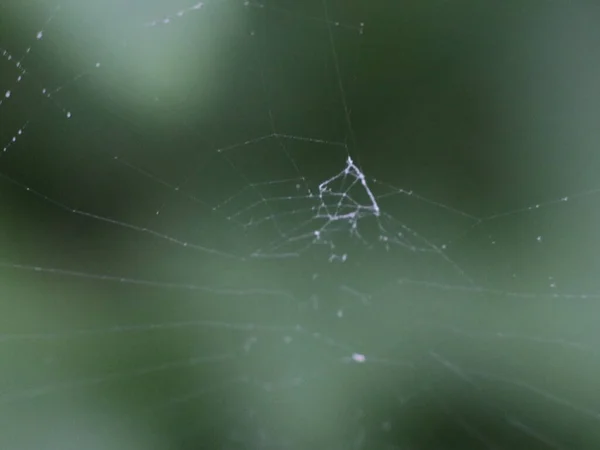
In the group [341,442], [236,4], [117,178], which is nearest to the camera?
[236,4]

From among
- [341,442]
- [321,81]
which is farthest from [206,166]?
[341,442]

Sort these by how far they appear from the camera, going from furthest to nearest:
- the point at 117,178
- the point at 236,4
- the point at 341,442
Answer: the point at 341,442 → the point at 117,178 → the point at 236,4

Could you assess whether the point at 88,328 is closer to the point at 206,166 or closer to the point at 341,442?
the point at 206,166

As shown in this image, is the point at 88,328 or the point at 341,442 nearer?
the point at 88,328

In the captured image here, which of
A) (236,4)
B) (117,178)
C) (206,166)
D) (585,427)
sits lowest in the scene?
(585,427)

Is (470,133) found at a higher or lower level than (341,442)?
higher

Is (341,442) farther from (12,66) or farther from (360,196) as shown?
(12,66)
